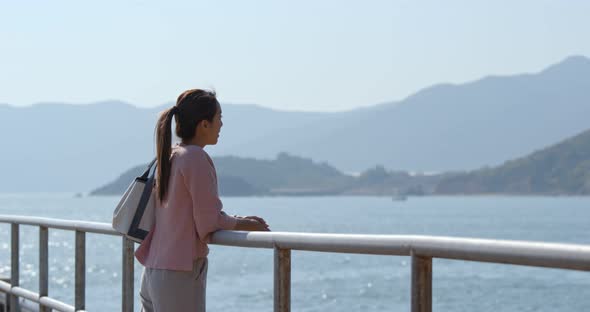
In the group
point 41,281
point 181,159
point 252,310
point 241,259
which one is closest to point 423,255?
point 181,159

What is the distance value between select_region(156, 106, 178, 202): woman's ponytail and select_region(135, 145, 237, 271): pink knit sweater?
19 mm

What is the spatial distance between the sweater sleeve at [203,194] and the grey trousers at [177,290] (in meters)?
0.13

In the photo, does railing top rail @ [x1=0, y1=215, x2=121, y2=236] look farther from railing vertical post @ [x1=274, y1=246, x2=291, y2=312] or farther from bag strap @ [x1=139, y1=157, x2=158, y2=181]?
railing vertical post @ [x1=274, y1=246, x2=291, y2=312]

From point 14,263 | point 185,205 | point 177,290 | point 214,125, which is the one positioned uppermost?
point 214,125

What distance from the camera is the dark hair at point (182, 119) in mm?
3369

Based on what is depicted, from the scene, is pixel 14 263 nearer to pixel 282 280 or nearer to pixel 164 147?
pixel 164 147

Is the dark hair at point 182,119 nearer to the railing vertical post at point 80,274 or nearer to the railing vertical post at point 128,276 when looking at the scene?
the railing vertical post at point 128,276

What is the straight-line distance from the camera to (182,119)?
134 inches

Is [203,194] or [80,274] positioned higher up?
[203,194]

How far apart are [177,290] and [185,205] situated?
0.26m

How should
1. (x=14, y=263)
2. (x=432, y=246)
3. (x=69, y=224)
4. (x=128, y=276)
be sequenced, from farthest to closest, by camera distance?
(x=14, y=263) → (x=69, y=224) → (x=128, y=276) → (x=432, y=246)

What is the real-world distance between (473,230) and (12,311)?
3872 inches

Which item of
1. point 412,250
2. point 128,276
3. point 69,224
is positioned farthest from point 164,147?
point 69,224

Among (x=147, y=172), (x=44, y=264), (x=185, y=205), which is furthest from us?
(x=44, y=264)
